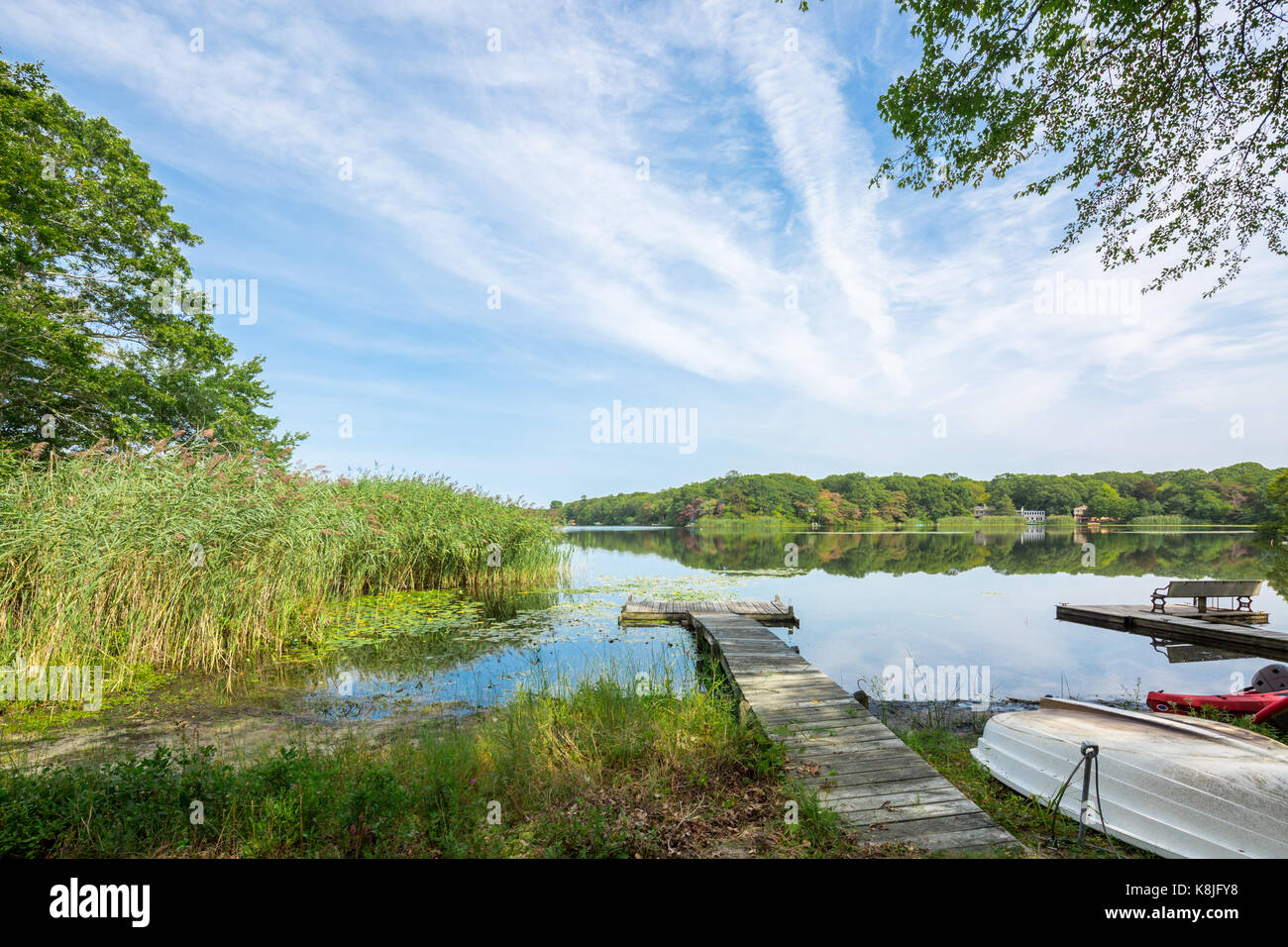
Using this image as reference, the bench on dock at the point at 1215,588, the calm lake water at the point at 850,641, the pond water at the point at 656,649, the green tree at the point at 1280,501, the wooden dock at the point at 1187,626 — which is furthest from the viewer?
the green tree at the point at 1280,501

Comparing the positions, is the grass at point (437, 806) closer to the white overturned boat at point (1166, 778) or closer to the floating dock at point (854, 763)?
the floating dock at point (854, 763)

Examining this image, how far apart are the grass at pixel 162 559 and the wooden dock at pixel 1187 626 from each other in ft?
61.2

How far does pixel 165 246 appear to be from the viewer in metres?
22.7

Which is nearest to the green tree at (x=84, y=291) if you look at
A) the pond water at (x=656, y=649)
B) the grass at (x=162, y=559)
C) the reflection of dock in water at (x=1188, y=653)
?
the grass at (x=162, y=559)

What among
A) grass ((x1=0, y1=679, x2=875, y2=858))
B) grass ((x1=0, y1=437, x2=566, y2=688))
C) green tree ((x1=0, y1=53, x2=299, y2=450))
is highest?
green tree ((x1=0, y1=53, x2=299, y2=450))

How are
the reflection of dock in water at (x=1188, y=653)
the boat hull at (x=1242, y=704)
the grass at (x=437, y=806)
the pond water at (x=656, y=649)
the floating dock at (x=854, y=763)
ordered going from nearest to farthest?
the grass at (x=437, y=806)
the floating dock at (x=854, y=763)
the boat hull at (x=1242, y=704)
the pond water at (x=656, y=649)
the reflection of dock in water at (x=1188, y=653)

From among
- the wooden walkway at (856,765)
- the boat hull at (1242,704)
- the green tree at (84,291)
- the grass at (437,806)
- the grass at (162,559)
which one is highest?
the green tree at (84,291)

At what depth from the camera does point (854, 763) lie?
4.48m

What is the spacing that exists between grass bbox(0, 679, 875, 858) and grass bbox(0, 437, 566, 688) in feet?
16.1

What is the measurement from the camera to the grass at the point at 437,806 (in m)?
3.17

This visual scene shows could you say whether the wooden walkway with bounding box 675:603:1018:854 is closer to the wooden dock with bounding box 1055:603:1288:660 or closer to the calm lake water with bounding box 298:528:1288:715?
the calm lake water with bounding box 298:528:1288:715

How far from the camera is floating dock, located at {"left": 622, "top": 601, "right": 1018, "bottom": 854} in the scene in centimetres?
341

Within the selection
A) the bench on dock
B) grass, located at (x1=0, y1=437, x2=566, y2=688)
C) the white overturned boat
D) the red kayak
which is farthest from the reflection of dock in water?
grass, located at (x1=0, y1=437, x2=566, y2=688)

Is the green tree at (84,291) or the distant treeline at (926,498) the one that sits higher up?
the green tree at (84,291)
